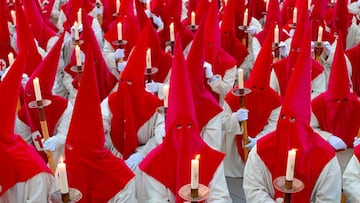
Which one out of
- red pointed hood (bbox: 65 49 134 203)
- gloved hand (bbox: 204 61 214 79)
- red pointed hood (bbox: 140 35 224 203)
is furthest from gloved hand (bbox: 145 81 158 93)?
red pointed hood (bbox: 65 49 134 203)

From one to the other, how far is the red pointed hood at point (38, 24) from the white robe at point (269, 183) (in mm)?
4501

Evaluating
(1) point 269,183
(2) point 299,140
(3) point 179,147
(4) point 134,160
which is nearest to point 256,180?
(1) point 269,183

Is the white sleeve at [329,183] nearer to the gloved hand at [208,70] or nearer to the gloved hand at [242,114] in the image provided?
the gloved hand at [242,114]

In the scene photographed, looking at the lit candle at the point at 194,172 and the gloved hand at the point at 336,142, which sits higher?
the lit candle at the point at 194,172

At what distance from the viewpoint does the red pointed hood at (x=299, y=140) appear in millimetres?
3967

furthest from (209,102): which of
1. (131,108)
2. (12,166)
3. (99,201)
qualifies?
(12,166)

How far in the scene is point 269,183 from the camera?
4238 millimetres

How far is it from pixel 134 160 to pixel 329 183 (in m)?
1.77

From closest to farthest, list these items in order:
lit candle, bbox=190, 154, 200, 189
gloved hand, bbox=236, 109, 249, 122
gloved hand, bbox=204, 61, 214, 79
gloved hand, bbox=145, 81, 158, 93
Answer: lit candle, bbox=190, 154, 200, 189 → gloved hand, bbox=236, 109, 249, 122 → gloved hand, bbox=145, 81, 158, 93 → gloved hand, bbox=204, 61, 214, 79

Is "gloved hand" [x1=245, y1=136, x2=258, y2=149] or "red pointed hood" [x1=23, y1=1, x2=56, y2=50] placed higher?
"red pointed hood" [x1=23, y1=1, x2=56, y2=50]

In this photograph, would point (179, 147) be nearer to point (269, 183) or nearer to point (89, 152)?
point (89, 152)

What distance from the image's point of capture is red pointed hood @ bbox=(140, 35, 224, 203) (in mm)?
3967

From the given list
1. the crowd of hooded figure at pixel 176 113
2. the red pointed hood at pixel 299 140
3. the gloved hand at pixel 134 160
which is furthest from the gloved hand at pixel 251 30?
the red pointed hood at pixel 299 140

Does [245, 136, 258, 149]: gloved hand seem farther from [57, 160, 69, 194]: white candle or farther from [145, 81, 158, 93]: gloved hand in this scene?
[57, 160, 69, 194]: white candle
